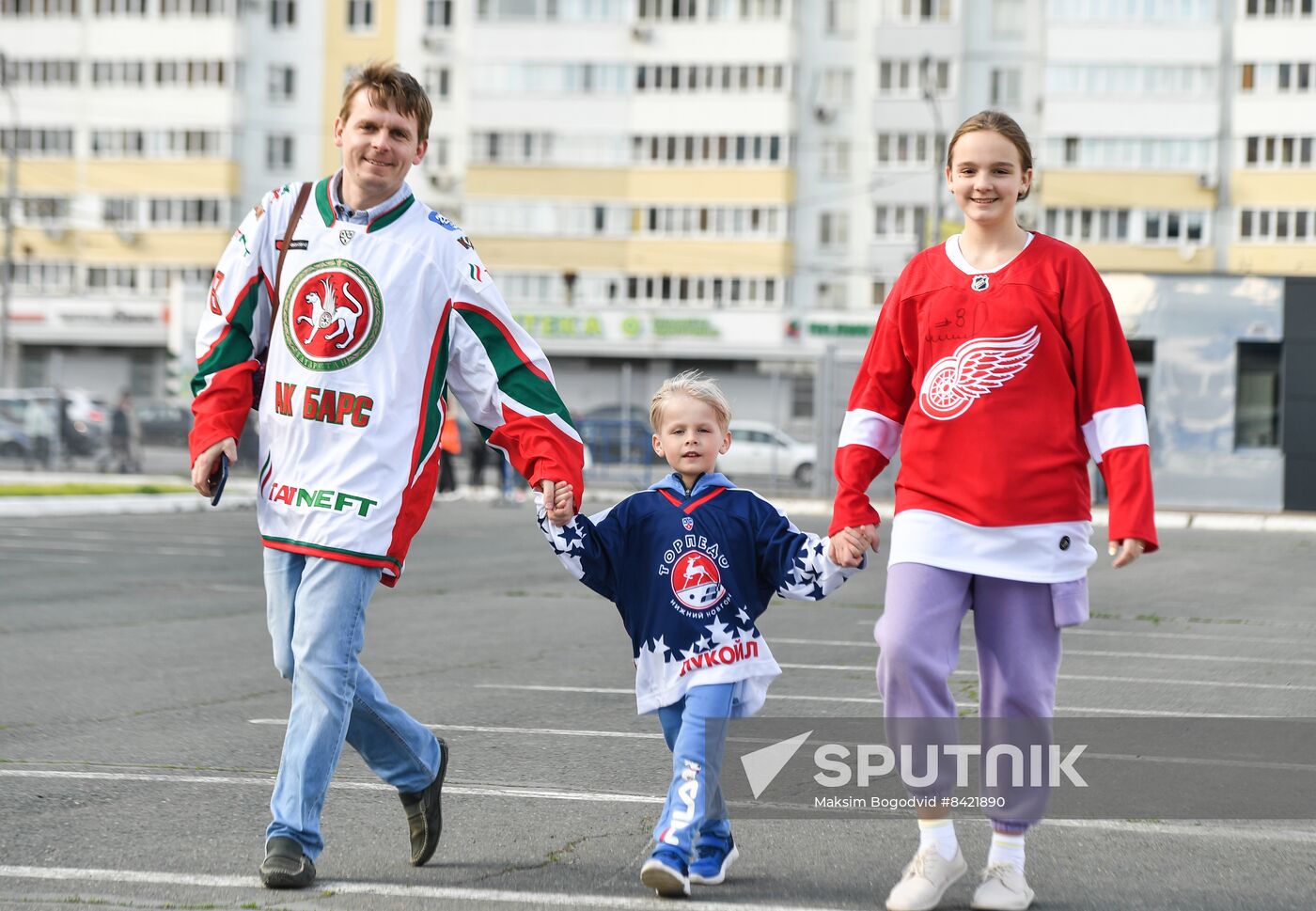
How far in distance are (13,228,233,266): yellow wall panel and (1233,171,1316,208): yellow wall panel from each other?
3654 cm

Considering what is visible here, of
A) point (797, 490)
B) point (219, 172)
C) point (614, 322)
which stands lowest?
point (797, 490)

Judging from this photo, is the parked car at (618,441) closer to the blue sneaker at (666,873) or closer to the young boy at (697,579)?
the young boy at (697,579)

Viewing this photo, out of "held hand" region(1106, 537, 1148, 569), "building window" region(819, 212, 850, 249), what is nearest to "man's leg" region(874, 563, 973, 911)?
"held hand" region(1106, 537, 1148, 569)

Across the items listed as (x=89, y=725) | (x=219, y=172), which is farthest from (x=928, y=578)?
(x=219, y=172)

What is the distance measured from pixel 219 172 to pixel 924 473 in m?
66.9

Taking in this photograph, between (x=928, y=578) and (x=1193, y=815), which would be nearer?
(x=928, y=578)

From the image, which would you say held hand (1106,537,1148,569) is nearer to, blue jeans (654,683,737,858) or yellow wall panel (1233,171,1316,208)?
blue jeans (654,683,737,858)

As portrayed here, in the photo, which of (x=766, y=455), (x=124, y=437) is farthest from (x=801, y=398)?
(x=124, y=437)

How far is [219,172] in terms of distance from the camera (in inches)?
2689

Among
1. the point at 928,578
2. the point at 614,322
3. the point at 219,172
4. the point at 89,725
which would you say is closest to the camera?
the point at 928,578

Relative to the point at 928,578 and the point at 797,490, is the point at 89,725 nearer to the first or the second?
the point at 928,578

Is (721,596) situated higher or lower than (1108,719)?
higher

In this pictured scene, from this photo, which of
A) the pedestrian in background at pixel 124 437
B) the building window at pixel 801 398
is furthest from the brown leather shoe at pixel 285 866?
the building window at pixel 801 398

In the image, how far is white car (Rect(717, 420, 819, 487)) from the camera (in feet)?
126
